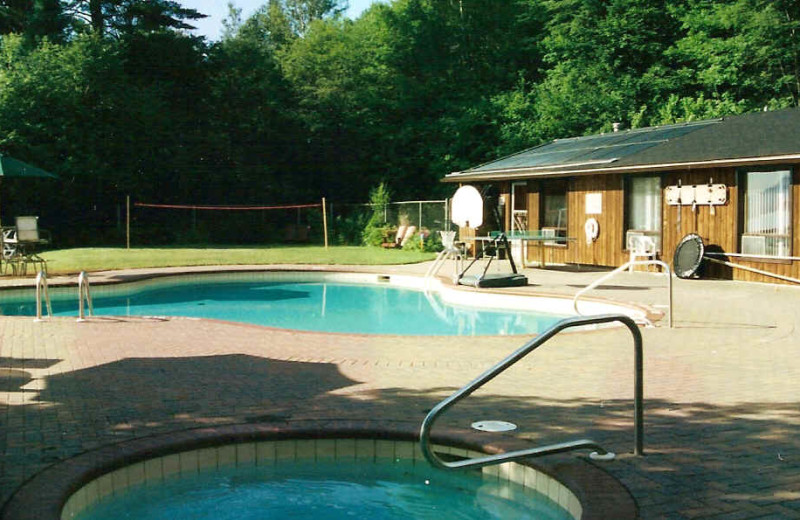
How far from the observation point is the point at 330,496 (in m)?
4.94

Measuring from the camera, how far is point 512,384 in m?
7.00

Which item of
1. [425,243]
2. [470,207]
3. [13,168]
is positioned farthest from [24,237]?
[425,243]

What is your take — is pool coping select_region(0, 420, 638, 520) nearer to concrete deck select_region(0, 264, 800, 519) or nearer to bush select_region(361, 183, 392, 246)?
concrete deck select_region(0, 264, 800, 519)

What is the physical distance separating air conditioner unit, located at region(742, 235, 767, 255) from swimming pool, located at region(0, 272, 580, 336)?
5284 mm

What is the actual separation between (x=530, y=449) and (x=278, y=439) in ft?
5.62

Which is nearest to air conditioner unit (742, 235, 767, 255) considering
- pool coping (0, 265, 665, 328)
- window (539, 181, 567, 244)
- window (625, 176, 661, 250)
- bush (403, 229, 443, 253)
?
window (625, 176, 661, 250)

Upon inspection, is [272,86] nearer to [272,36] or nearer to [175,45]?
[175,45]

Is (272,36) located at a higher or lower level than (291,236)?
higher

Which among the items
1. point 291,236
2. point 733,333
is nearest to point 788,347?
point 733,333

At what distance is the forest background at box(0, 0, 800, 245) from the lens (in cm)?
2983

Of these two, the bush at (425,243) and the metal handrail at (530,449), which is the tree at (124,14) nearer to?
the bush at (425,243)

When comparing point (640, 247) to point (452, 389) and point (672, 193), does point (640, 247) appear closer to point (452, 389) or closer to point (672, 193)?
point (672, 193)

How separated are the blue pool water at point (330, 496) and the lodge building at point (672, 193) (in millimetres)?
12089

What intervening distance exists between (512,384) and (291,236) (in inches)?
1035
